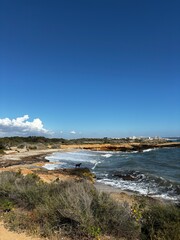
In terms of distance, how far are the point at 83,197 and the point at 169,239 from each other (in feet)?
8.08

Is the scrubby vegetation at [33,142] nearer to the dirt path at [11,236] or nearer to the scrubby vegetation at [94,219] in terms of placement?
the scrubby vegetation at [94,219]

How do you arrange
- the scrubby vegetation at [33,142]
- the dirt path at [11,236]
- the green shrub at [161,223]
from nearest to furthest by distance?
the green shrub at [161,223], the dirt path at [11,236], the scrubby vegetation at [33,142]

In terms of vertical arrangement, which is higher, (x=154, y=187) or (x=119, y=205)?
(x=119, y=205)

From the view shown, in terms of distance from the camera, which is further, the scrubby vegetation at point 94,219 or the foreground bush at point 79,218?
the foreground bush at point 79,218

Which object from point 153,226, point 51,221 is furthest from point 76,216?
point 153,226

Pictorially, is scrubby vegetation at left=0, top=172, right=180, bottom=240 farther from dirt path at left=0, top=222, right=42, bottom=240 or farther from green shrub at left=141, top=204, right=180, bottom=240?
dirt path at left=0, top=222, right=42, bottom=240

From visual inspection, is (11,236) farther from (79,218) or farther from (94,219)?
(94,219)

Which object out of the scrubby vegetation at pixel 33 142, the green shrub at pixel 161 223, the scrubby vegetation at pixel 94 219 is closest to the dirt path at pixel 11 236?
the scrubby vegetation at pixel 94 219

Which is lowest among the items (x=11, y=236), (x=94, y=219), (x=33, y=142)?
(x=11, y=236)

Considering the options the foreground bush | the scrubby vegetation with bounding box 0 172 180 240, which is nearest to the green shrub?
the scrubby vegetation with bounding box 0 172 180 240

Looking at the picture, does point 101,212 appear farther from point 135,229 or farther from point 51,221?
point 51,221

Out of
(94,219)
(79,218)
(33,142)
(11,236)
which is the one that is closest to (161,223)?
(94,219)

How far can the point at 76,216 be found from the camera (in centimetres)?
596

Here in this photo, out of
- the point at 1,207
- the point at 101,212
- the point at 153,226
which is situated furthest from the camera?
the point at 1,207
